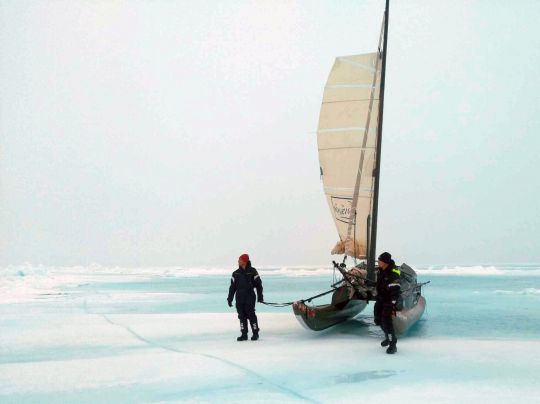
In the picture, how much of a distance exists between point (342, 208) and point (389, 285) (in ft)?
19.5

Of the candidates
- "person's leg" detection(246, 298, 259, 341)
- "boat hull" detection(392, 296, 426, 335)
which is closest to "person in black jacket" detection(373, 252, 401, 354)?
"boat hull" detection(392, 296, 426, 335)

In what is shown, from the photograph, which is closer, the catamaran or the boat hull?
the boat hull

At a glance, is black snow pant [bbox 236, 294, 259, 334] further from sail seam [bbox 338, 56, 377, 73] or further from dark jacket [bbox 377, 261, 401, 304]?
sail seam [bbox 338, 56, 377, 73]

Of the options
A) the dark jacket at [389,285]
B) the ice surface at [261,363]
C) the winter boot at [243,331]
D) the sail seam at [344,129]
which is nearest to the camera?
the ice surface at [261,363]

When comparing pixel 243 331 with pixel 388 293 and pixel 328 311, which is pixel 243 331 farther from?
pixel 388 293

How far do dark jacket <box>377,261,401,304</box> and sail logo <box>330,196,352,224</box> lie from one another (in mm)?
5613

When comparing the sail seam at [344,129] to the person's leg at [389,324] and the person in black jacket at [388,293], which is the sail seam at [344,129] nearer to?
the person in black jacket at [388,293]

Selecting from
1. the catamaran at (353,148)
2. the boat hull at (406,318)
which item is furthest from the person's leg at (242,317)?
the catamaran at (353,148)

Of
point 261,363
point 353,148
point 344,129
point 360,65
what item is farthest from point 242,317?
point 360,65

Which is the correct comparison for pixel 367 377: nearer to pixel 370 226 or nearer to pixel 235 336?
pixel 235 336

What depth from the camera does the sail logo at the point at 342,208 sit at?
15016 millimetres

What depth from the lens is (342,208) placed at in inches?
597

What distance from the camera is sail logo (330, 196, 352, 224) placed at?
49.3 ft

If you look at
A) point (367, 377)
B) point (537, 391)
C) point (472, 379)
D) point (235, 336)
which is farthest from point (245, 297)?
point (537, 391)
